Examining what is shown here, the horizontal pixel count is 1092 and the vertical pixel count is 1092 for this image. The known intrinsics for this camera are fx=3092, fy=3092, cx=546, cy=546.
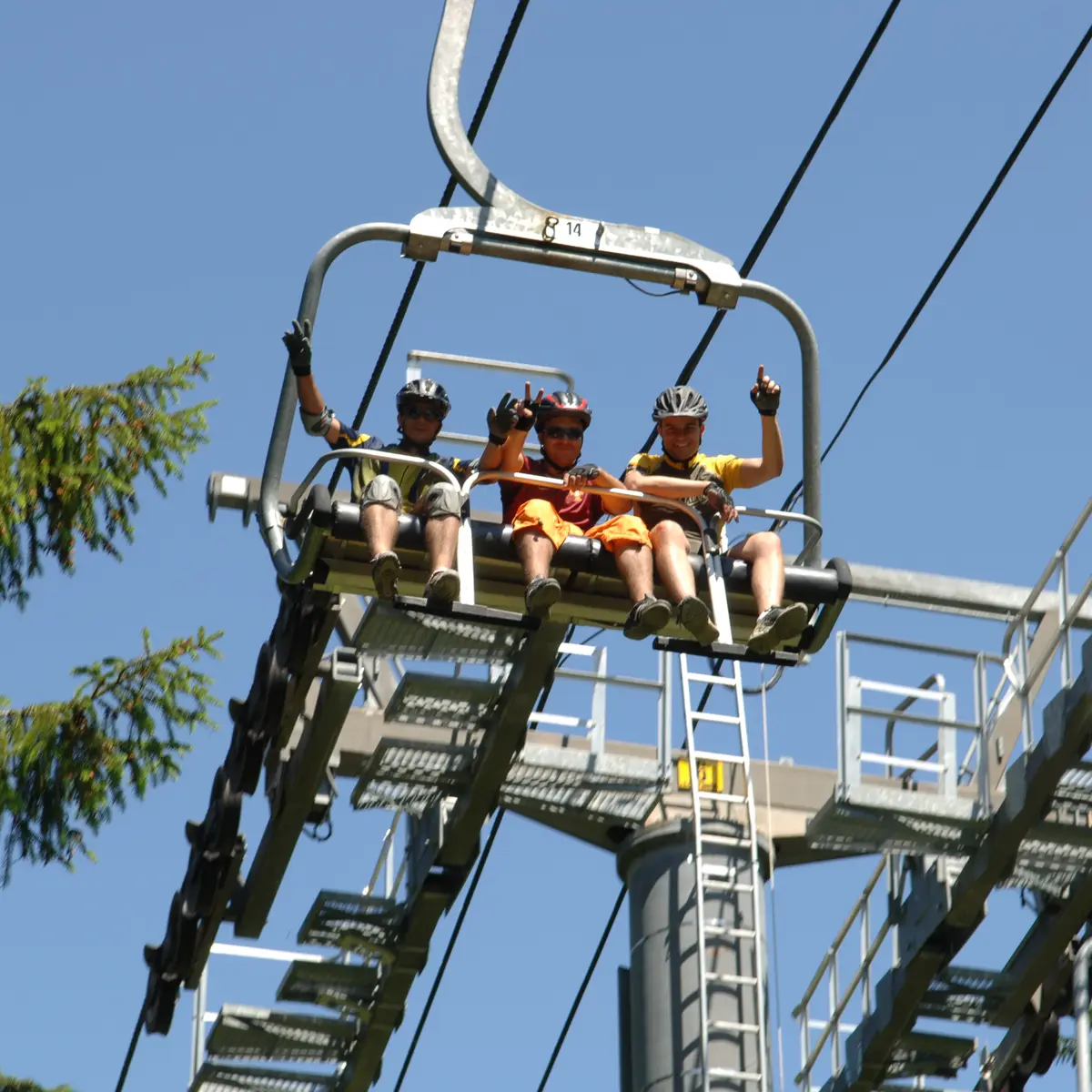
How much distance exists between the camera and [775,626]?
43.5ft

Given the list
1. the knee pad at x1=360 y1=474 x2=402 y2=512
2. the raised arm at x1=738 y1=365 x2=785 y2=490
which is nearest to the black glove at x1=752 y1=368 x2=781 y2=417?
the raised arm at x1=738 y1=365 x2=785 y2=490

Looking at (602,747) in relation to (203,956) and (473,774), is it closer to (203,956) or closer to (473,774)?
(473,774)

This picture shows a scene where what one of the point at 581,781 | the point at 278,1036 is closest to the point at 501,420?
the point at 581,781

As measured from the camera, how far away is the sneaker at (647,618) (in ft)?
42.9

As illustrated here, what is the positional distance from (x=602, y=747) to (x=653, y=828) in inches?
72.9

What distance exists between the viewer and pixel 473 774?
53.7 feet

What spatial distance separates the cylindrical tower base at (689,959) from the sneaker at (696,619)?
5.00 metres

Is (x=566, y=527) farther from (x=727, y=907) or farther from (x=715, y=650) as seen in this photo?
(x=727, y=907)

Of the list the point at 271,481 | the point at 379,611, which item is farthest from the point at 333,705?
the point at 271,481

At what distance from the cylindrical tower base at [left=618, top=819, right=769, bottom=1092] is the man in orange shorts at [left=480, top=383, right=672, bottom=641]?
452 cm

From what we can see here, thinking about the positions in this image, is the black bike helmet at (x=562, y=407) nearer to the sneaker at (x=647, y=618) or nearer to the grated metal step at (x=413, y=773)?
the sneaker at (x=647, y=618)

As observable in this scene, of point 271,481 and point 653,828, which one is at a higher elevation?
point 653,828

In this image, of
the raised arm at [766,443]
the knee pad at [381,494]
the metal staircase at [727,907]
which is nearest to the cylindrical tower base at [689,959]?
the metal staircase at [727,907]

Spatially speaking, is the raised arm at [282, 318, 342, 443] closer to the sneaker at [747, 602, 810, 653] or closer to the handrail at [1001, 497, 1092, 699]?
the sneaker at [747, 602, 810, 653]
